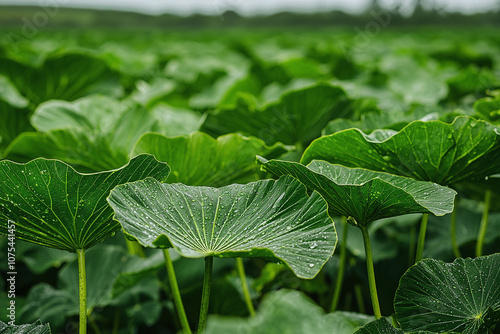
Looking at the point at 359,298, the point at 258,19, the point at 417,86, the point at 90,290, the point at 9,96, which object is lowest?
the point at 258,19

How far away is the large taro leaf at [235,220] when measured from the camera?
A: 516 millimetres

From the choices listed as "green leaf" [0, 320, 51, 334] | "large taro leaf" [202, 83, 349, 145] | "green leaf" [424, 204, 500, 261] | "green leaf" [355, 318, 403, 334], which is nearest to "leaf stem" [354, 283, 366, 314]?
"green leaf" [424, 204, 500, 261]

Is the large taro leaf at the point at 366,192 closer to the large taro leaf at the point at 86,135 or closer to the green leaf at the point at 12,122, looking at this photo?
the large taro leaf at the point at 86,135

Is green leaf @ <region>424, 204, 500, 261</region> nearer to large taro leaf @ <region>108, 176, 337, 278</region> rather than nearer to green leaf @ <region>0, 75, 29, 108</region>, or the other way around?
large taro leaf @ <region>108, 176, 337, 278</region>

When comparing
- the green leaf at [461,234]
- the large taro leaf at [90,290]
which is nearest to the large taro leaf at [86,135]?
the large taro leaf at [90,290]

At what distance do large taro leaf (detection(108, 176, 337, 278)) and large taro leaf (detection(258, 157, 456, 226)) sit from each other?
26mm

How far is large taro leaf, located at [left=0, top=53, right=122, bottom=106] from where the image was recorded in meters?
1.58

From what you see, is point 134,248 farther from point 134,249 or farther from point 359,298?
point 359,298

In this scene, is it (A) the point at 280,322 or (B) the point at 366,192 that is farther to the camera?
(B) the point at 366,192

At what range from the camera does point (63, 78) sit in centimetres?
163

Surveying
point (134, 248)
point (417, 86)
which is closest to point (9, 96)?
point (134, 248)

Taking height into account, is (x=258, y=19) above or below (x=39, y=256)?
below

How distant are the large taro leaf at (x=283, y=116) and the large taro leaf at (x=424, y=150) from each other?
334mm

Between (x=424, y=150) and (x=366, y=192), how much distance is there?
0.17 m
